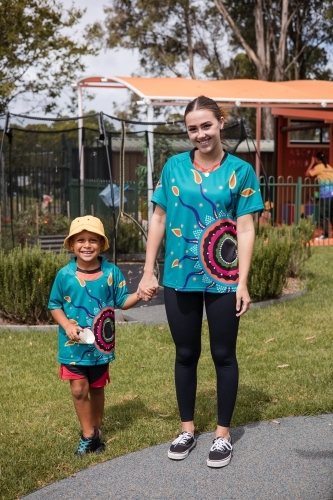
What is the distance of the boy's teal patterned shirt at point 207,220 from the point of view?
4.25m

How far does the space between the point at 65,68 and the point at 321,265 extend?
13129 millimetres

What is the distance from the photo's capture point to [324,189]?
16891 mm

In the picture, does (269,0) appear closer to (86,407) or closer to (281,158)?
(281,158)

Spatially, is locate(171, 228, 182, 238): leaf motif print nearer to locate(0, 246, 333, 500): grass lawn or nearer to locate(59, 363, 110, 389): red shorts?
locate(59, 363, 110, 389): red shorts

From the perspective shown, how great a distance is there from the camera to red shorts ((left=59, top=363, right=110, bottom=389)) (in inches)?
Result: 175

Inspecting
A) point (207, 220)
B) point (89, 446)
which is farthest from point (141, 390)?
point (207, 220)

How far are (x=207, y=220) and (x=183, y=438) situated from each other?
1.22m

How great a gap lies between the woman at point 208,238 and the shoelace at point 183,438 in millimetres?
50

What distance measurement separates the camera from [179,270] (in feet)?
14.2

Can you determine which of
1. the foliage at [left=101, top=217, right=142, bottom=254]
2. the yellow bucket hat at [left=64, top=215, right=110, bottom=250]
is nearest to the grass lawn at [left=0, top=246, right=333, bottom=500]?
the yellow bucket hat at [left=64, top=215, right=110, bottom=250]

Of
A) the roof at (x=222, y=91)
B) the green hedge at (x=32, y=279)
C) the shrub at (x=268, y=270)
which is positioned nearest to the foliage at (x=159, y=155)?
the roof at (x=222, y=91)

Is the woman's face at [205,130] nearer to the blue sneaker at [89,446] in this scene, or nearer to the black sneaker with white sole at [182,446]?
the black sneaker with white sole at [182,446]

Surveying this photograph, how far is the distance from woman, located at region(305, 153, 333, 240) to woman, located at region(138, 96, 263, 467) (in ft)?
40.1

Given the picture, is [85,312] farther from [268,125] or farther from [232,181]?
[268,125]
